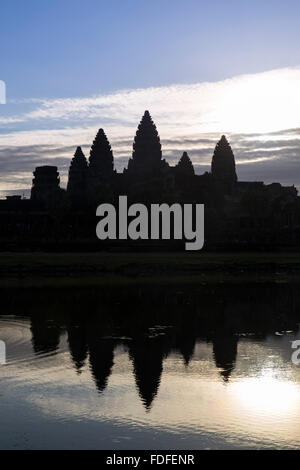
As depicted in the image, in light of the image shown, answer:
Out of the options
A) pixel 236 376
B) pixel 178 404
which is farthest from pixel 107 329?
pixel 178 404

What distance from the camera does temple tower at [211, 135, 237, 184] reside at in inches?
6654

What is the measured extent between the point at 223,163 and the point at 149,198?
199 feet

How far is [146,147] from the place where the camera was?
16612cm

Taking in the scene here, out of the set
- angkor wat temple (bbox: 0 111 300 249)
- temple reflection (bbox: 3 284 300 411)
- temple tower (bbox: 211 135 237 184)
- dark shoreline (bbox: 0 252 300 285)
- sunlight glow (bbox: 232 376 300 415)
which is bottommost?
sunlight glow (bbox: 232 376 300 415)

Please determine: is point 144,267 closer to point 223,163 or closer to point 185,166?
point 185,166

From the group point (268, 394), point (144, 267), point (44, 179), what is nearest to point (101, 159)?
point (44, 179)

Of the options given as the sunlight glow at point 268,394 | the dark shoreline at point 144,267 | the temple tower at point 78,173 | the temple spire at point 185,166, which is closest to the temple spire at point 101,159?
the temple tower at point 78,173

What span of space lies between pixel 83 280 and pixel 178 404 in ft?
121

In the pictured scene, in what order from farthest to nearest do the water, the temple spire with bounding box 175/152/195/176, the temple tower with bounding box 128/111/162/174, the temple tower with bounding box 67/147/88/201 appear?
the temple tower with bounding box 67/147/88/201 → the temple tower with bounding box 128/111/162/174 → the temple spire with bounding box 175/152/195/176 → the water

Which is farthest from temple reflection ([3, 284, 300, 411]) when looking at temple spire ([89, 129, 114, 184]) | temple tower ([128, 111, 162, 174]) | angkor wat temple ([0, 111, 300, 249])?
temple spire ([89, 129, 114, 184])

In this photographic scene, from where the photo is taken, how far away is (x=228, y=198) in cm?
16812

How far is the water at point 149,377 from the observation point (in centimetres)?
Answer: 1483

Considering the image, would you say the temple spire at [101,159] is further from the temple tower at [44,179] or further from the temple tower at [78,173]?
the temple tower at [44,179]

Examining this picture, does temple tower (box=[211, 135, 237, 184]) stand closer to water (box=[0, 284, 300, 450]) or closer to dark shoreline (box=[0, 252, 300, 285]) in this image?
dark shoreline (box=[0, 252, 300, 285])
